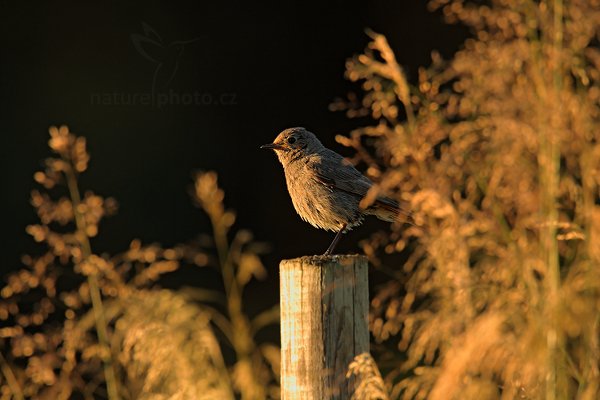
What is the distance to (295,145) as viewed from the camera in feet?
16.0


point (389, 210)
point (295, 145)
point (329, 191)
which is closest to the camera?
point (389, 210)

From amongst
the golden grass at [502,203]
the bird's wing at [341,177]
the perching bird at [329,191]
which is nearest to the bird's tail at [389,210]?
the perching bird at [329,191]

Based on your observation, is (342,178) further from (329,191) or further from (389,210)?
(389,210)

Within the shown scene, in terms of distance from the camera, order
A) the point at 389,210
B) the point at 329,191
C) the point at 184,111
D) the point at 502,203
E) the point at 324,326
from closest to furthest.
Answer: the point at 324,326 → the point at 502,203 → the point at 389,210 → the point at 329,191 → the point at 184,111

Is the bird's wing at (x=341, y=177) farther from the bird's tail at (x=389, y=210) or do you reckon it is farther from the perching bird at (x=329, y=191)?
the bird's tail at (x=389, y=210)

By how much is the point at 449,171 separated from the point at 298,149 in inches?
70.9

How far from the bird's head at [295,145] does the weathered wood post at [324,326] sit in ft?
6.54

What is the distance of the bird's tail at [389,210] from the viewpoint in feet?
14.0

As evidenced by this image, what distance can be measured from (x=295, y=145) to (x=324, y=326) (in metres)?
2.16

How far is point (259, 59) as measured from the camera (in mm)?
10492

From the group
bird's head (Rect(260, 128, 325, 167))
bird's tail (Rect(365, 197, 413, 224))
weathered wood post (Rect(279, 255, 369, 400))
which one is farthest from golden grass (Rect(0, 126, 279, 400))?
bird's head (Rect(260, 128, 325, 167))

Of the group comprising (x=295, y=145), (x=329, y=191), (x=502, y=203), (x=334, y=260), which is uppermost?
(x=295, y=145)

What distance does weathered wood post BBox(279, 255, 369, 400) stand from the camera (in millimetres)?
2824

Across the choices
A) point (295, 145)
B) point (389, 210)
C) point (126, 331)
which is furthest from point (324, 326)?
point (295, 145)
